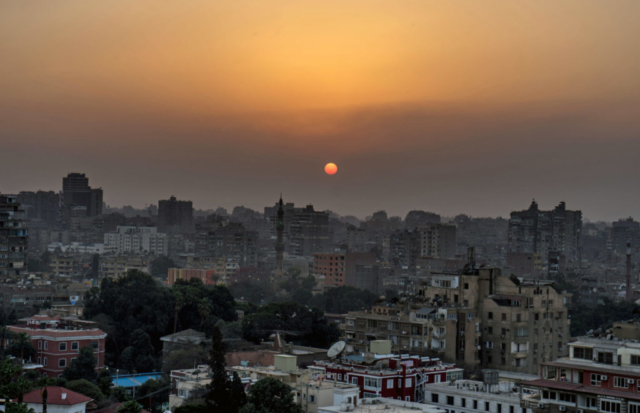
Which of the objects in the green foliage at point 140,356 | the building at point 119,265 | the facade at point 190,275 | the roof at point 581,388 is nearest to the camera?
the roof at point 581,388

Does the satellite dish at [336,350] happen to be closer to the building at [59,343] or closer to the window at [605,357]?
the window at [605,357]

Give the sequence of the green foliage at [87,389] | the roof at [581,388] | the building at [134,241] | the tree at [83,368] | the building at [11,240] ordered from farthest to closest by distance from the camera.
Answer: the building at [134,241] → the building at [11,240] → the tree at [83,368] → the green foliage at [87,389] → the roof at [581,388]

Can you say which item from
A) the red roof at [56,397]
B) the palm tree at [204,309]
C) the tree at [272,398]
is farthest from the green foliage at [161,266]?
the tree at [272,398]

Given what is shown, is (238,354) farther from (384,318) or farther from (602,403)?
(602,403)

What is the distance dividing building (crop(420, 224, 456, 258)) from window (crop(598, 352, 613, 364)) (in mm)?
112183

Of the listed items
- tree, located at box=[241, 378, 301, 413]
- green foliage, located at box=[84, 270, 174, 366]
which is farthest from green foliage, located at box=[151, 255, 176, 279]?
tree, located at box=[241, 378, 301, 413]

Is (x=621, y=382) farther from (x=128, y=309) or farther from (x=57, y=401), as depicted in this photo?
(x=128, y=309)

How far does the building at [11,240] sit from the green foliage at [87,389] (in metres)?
42.3

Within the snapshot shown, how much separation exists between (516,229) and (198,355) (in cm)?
10696

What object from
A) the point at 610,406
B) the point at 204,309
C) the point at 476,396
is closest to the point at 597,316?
the point at 204,309

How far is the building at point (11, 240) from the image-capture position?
74.4 metres

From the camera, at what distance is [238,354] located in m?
37.5

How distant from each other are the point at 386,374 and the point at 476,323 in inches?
491

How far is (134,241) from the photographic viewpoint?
170250 millimetres
